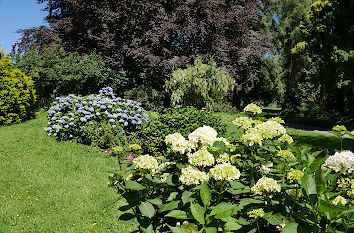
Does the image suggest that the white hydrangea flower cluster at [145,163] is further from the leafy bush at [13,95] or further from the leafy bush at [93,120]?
the leafy bush at [13,95]

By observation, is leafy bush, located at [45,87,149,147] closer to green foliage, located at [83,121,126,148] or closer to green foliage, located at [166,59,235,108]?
green foliage, located at [83,121,126,148]

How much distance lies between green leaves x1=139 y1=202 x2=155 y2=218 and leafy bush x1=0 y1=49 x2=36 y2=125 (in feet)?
27.6

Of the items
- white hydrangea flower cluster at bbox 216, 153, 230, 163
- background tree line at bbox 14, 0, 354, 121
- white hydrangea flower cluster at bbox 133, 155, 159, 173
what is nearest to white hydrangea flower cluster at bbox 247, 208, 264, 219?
white hydrangea flower cluster at bbox 216, 153, 230, 163

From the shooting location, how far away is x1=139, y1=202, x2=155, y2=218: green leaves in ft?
4.43

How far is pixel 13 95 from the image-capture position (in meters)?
8.23

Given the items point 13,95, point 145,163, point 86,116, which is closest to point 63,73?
point 13,95

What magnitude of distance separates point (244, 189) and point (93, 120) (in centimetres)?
555

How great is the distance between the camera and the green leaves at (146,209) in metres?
1.35

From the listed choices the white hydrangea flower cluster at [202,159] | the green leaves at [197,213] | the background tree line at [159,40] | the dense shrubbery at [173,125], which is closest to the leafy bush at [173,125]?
the dense shrubbery at [173,125]

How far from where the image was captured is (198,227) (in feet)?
4.17

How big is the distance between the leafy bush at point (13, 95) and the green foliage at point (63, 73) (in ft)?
4.83

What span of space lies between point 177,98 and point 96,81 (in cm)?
389

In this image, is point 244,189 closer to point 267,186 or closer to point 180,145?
point 267,186

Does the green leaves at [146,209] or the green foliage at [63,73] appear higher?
the green foliage at [63,73]
